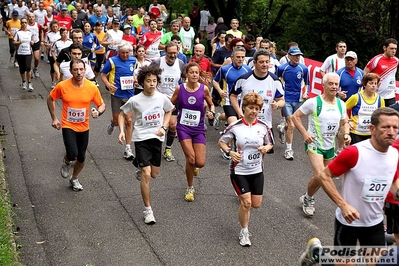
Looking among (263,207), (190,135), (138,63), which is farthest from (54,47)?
(263,207)

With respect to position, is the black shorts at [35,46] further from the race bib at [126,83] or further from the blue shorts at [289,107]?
the blue shorts at [289,107]

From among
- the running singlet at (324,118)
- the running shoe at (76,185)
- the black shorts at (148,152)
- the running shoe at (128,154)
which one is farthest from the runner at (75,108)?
the running singlet at (324,118)

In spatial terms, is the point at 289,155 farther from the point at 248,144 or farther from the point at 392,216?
the point at 392,216

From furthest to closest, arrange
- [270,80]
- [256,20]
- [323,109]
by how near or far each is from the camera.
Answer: [256,20], [270,80], [323,109]

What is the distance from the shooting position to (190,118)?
8.36 metres

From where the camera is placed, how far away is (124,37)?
17.4 metres

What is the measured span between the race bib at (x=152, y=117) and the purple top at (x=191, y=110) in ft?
2.07

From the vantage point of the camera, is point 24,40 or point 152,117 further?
point 24,40

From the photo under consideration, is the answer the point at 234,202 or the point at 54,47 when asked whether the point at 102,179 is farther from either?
the point at 54,47

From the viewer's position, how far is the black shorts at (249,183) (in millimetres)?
6828

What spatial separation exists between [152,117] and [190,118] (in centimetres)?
79

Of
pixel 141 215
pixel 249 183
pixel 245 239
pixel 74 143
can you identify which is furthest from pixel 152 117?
pixel 245 239

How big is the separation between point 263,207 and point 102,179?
8.51 ft

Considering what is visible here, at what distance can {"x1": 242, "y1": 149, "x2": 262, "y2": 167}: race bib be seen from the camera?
684 cm
